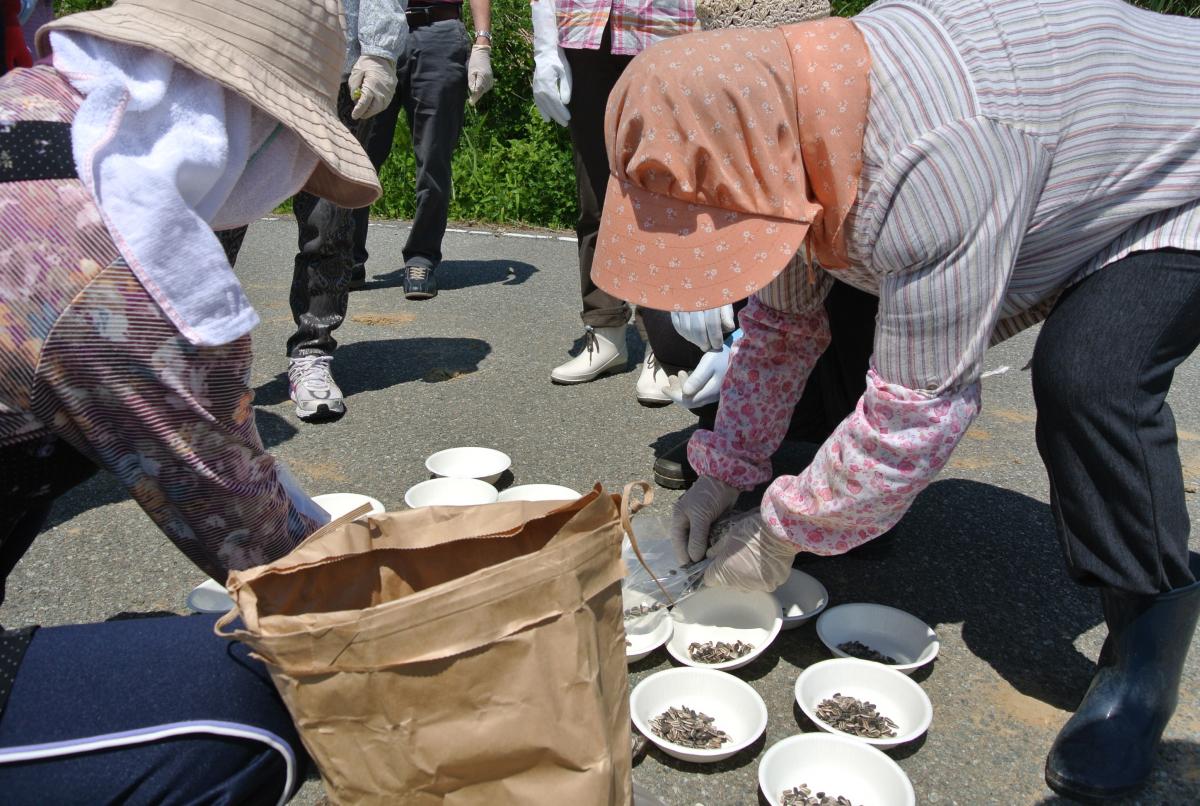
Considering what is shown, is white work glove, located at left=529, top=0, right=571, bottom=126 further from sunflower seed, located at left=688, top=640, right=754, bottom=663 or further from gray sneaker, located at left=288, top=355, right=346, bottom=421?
sunflower seed, located at left=688, top=640, right=754, bottom=663

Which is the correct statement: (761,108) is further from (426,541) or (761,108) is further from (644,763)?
(644,763)

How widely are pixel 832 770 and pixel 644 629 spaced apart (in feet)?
1.77

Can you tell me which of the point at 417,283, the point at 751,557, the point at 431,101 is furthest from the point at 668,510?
the point at 431,101

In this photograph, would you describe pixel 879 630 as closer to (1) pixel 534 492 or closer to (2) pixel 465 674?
(1) pixel 534 492

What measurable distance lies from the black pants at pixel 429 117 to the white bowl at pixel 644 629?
10.4ft

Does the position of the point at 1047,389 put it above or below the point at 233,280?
below

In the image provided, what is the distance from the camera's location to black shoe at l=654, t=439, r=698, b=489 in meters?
2.86

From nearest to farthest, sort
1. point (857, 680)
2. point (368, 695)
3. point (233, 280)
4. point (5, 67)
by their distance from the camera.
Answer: point (368, 695), point (233, 280), point (857, 680), point (5, 67)

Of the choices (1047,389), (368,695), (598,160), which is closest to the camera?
(368,695)

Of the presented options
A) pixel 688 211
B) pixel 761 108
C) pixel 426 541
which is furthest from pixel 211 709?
pixel 761 108

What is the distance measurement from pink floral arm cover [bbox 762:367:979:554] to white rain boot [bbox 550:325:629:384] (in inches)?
79.6

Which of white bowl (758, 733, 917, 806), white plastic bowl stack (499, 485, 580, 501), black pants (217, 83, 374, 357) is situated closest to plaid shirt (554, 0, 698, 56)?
black pants (217, 83, 374, 357)

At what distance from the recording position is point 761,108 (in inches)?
55.4

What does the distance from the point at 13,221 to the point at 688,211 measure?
3.05 ft
